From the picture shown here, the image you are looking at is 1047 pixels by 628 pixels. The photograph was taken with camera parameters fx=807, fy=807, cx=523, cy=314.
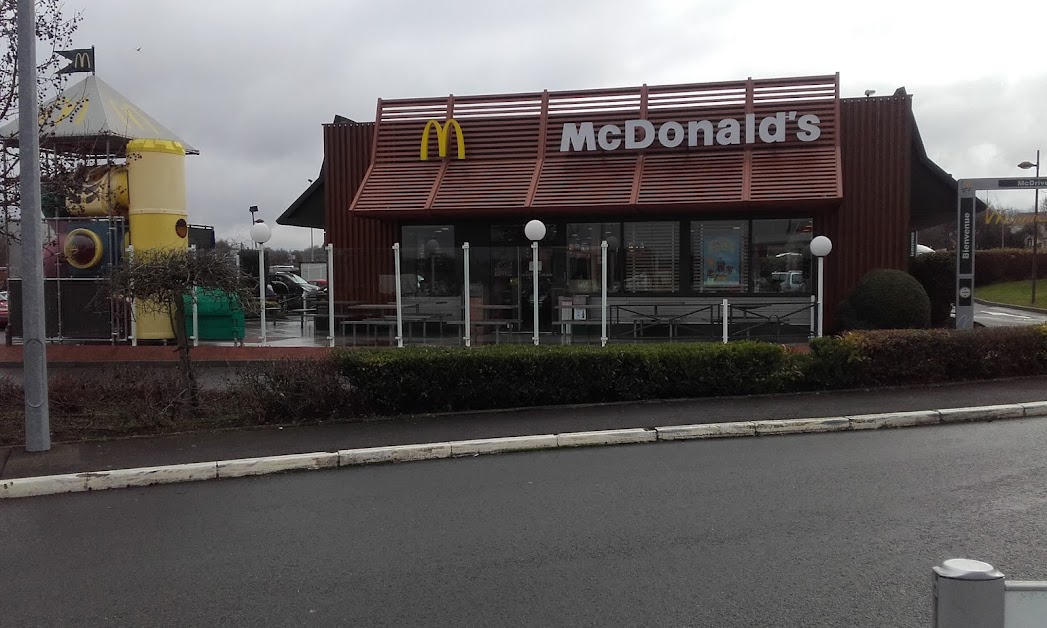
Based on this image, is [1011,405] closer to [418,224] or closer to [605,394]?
[605,394]

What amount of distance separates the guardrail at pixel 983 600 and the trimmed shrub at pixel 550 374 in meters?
7.66

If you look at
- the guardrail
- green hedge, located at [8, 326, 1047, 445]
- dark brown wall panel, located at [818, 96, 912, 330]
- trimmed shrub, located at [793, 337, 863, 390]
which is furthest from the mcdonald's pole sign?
dark brown wall panel, located at [818, 96, 912, 330]

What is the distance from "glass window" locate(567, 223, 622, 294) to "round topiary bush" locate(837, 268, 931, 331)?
5.01 metres

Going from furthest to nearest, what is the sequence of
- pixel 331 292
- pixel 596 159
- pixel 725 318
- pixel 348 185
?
pixel 348 185, pixel 596 159, pixel 331 292, pixel 725 318

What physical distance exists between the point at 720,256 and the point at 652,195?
2403 mm

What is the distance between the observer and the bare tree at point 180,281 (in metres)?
9.02

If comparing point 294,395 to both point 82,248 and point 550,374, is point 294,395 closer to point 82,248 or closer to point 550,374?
point 550,374

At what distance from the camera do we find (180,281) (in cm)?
908

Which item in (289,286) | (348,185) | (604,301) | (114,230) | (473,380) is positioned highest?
(348,185)

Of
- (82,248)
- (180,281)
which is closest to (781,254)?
(180,281)

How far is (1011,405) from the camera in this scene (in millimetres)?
9625

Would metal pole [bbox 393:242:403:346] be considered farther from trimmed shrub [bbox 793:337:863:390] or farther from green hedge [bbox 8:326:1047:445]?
trimmed shrub [bbox 793:337:863:390]

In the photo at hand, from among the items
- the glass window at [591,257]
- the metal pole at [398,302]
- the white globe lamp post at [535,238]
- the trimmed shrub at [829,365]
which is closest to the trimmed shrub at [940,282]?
the glass window at [591,257]

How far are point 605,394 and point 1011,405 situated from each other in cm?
482
